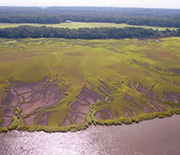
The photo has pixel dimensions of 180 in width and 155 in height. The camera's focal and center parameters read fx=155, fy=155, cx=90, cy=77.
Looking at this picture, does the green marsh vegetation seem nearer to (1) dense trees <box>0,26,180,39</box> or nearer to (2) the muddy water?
(2) the muddy water

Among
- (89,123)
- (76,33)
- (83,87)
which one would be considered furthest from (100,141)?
(76,33)

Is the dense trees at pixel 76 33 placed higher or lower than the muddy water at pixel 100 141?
higher

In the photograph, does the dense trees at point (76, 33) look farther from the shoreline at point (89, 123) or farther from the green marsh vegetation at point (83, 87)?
the shoreline at point (89, 123)

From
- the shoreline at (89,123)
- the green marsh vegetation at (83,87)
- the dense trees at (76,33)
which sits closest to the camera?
the shoreline at (89,123)

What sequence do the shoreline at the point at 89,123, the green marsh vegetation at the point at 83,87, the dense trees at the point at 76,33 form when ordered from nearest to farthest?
the shoreline at the point at 89,123 < the green marsh vegetation at the point at 83,87 < the dense trees at the point at 76,33

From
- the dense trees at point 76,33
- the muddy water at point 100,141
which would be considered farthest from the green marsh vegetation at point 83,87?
the dense trees at point 76,33

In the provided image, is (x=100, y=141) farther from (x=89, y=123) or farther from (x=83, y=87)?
(x=83, y=87)
